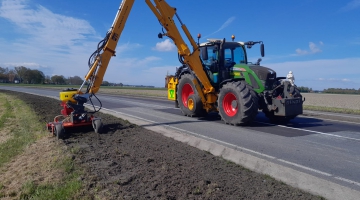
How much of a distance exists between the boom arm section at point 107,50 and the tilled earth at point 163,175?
2541 mm

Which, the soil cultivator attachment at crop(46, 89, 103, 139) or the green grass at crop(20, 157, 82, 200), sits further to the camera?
the soil cultivator attachment at crop(46, 89, 103, 139)

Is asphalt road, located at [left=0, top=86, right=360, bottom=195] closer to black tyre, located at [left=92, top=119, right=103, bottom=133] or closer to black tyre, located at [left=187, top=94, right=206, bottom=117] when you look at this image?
black tyre, located at [left=187, top=94, right=206, bottom=117]

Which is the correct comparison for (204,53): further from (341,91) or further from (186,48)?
(341,91)

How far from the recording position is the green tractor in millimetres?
9891

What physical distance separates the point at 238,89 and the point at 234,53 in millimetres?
2358

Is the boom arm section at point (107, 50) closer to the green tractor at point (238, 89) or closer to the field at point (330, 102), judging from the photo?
the green tractor at point (238, 89)

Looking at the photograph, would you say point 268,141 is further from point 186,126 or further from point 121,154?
point 121,154

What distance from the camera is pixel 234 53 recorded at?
1195 centimetres

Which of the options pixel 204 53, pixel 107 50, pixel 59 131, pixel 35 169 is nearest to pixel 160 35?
pixel 204 53

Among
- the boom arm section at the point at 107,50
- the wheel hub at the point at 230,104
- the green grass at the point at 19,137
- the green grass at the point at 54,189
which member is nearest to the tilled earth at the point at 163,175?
the green grass at the point at 54,189

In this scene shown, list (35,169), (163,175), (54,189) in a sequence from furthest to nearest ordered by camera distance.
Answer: (35,169)
(163,175)
(54,189)

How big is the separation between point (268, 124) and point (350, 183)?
5.88 meters

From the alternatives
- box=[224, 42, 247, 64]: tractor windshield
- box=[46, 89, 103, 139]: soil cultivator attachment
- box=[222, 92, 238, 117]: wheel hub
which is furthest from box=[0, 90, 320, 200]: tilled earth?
box=[224, 42, 247, 64]: tractor windshield

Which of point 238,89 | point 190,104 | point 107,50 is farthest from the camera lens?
point 190,104
